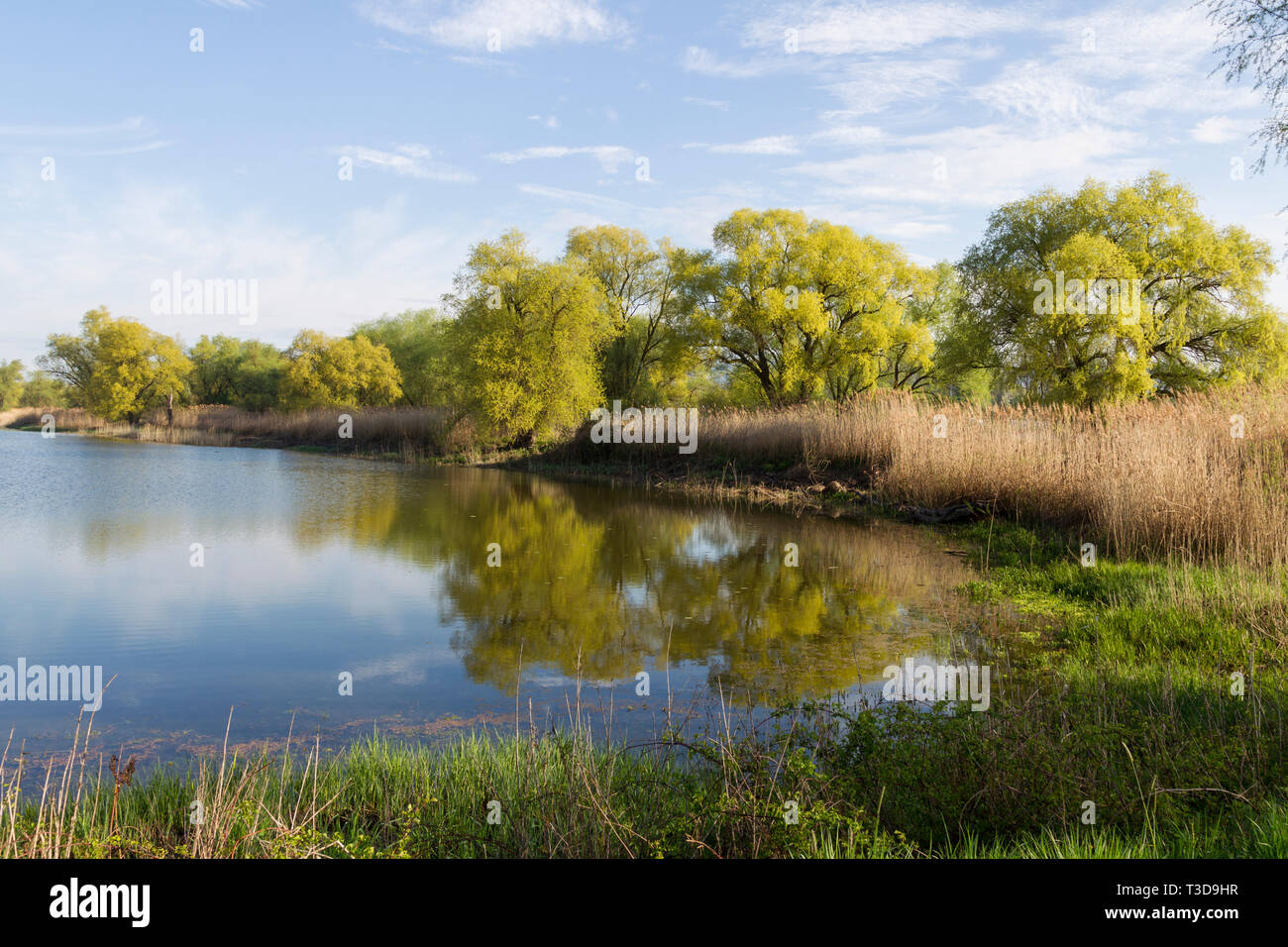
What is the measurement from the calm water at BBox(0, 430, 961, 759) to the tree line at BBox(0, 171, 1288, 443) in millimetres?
17166

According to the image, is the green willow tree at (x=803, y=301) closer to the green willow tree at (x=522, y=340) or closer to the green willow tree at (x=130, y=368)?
the green willow tree at (x=522, y=340)

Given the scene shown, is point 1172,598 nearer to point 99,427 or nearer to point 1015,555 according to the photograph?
point 1015,555

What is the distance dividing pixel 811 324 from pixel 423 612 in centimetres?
3423

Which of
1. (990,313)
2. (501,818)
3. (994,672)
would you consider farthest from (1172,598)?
(990,313)

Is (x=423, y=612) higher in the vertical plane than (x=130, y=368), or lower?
lower

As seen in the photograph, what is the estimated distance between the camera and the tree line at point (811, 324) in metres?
33.6

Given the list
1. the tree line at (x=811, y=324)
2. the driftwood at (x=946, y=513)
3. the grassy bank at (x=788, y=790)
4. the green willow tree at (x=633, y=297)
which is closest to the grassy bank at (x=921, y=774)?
the grassy bank at (x=788, y=790)

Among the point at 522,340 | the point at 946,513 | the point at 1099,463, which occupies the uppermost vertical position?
the point at 522,340

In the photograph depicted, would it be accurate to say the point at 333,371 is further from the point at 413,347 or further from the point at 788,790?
the point at 788,790

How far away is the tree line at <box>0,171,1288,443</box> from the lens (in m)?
33.6

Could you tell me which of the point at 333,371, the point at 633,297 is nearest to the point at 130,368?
the point at 333,371

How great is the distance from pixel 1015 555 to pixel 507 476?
20312 mm

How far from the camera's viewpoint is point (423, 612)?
9383 mm
